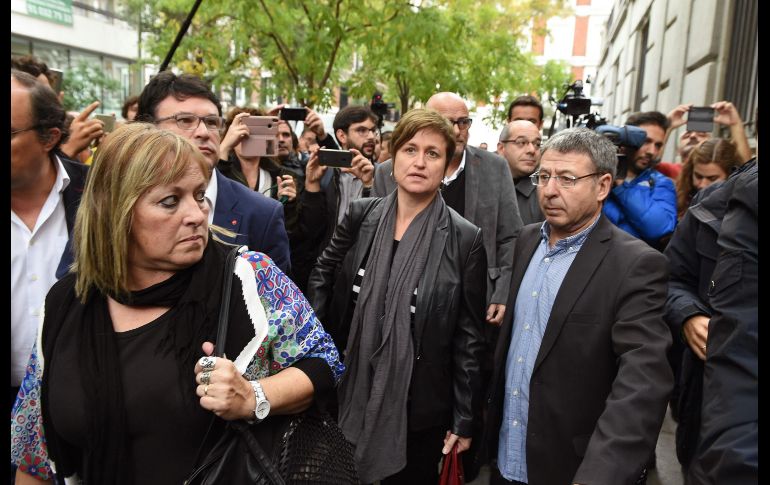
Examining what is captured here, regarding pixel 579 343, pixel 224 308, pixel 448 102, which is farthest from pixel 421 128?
pixel 224 308

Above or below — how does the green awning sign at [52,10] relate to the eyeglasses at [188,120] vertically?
above

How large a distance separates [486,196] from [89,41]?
67.9ft

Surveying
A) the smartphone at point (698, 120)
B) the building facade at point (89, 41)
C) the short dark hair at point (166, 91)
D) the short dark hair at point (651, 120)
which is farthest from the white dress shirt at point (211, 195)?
the building facade at point (89, 41)

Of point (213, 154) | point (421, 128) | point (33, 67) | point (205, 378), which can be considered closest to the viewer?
point (205, 378)

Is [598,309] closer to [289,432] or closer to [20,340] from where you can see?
[289,432]

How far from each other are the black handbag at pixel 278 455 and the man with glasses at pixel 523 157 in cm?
290

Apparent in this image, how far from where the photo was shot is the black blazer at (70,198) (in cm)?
222

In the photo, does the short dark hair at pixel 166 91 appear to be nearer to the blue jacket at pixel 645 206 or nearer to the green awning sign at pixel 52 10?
the blue jacket at pixel 645 206

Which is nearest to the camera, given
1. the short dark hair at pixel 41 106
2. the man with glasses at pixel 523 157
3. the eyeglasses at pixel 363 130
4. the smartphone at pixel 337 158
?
the short dark hair at pixel 41 106

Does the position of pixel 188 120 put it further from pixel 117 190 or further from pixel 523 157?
pixel 523 157

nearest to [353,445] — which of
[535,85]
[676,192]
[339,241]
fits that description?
[339,241]

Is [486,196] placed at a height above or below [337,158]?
below

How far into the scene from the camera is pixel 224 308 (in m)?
1.69

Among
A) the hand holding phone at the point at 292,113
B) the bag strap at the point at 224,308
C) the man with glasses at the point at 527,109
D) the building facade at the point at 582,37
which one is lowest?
the bag strap at the point at 224,308
